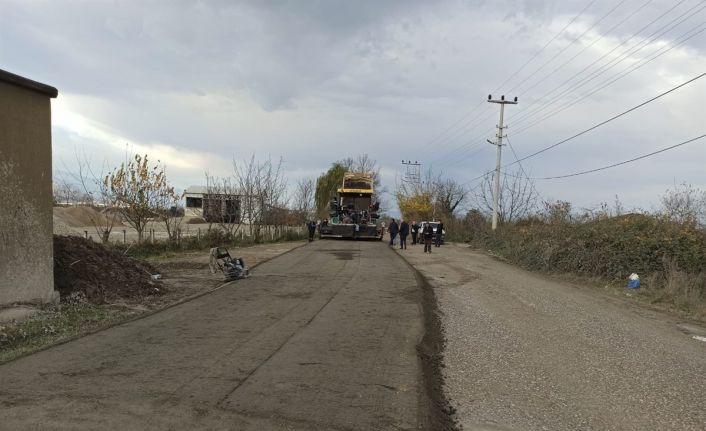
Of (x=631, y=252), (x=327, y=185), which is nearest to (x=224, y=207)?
(x=631, y=252)

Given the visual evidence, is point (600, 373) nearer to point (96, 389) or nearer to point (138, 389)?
point (138, 389)

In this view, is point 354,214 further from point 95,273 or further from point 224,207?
point 95,273

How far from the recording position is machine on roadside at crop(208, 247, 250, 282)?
1418 cm

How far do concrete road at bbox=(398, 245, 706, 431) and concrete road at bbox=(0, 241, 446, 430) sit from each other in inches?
25.6

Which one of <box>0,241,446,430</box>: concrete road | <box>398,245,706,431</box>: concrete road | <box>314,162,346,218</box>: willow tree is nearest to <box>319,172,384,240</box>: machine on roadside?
<box>398,245,706,431</box>: concrete road

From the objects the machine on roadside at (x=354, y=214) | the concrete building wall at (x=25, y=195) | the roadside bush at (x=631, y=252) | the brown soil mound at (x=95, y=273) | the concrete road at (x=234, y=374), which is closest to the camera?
the concrete road at (x=234, y=374)

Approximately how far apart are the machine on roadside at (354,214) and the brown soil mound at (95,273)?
76.0ft

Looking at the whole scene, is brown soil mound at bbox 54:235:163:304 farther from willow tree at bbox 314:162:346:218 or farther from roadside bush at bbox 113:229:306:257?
willow tree at bbox 314:162:346:218

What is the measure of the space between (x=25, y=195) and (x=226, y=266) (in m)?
5.99

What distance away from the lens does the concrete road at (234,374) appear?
457 cm

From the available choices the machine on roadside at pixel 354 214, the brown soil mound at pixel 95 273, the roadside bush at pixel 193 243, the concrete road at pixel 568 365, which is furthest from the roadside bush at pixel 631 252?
the roadside bush at pixel 193 243

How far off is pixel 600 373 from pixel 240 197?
2906cm

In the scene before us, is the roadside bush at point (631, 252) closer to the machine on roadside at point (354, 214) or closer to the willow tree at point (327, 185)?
the machine on roadside at point (354, 214)

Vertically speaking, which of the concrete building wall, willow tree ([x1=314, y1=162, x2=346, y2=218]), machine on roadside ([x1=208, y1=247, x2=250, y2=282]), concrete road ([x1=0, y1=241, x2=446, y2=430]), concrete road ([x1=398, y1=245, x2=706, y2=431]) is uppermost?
willow tree ([x1=314, y1=162, x2=346, y2=218])
